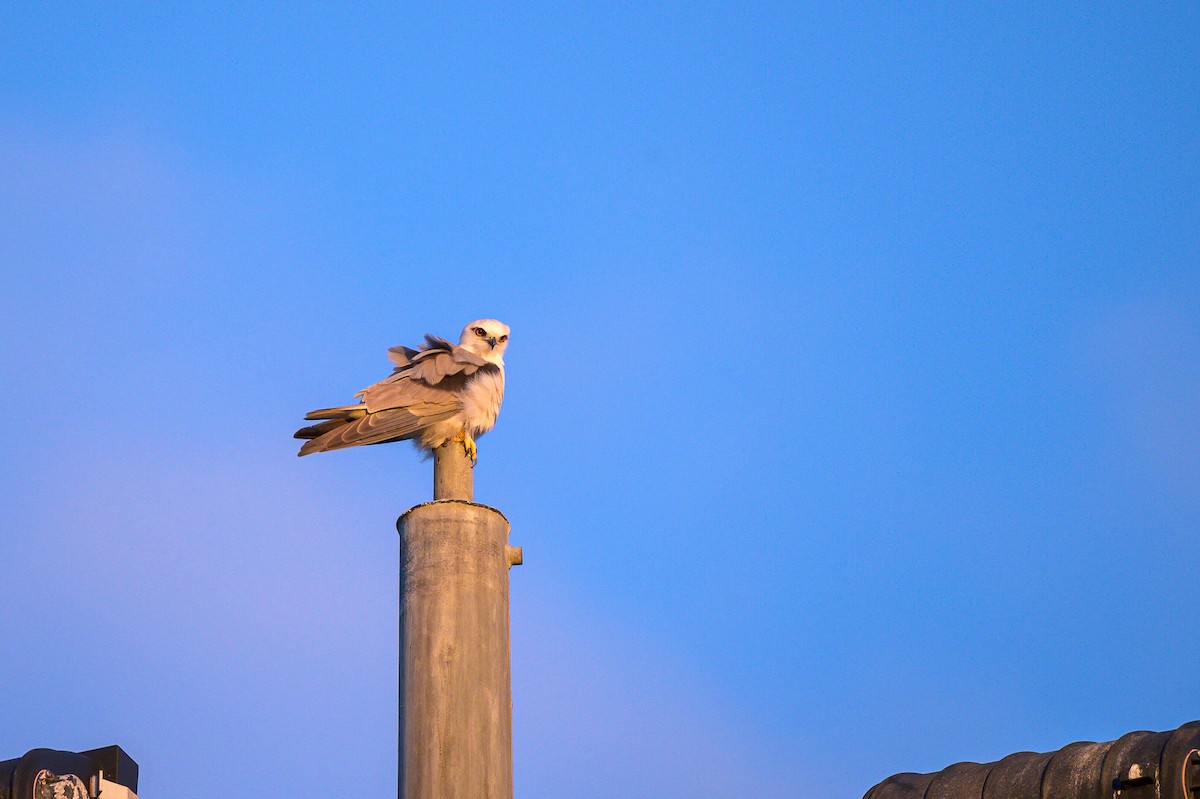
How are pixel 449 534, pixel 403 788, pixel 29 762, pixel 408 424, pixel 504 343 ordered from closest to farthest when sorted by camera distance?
pixel 403 788, pixel 449 534, pixel 29 762, pixel 408 424, pixel 504 343

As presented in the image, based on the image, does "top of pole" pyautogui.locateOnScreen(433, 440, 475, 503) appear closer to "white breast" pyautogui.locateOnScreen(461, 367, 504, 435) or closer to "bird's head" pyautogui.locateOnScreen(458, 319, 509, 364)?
"white breast" pyautogui.locateOnScreen(461, 367, 504, 435)

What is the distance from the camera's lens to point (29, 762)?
22.6ft

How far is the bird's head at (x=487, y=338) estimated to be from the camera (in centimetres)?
1045

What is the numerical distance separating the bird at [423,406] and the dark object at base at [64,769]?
2.18 metres

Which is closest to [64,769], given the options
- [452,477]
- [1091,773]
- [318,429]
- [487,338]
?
[318,429]

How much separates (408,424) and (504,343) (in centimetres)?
323

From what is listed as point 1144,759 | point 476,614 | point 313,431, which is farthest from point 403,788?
point 1144,759

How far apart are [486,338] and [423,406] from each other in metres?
2.75

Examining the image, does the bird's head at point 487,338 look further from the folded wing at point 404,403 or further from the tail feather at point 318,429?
the tail feather at point 318,429

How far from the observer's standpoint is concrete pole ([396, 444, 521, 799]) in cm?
406

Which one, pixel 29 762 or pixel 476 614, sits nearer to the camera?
pixel 476 614

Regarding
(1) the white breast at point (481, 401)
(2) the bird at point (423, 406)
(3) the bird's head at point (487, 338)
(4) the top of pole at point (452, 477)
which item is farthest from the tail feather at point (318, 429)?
(3) the bird's head at point (487, 338)

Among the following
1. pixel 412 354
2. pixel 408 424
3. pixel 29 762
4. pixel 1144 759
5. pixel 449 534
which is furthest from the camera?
pixel 412 354

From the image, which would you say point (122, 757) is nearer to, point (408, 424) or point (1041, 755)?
point (408, 424)
